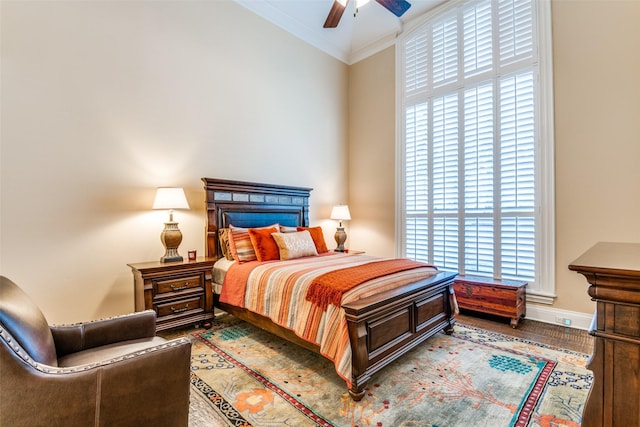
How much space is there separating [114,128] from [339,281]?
2.67m

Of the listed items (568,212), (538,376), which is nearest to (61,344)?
(538,376)

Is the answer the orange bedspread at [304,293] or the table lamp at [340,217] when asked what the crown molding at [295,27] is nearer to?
the table lamp at [340,217]

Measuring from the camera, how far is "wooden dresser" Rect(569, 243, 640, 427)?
0.81 m

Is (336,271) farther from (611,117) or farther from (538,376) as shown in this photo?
(611,117)

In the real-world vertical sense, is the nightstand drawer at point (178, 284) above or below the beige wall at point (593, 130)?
below

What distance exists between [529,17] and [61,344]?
5.16 metres

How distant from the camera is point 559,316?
326cm

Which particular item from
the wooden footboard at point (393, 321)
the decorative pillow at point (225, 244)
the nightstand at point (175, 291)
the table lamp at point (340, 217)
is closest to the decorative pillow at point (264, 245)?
the decorative pillow at point (225, 244)

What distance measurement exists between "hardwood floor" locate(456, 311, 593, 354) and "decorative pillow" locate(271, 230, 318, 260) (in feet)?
6.22

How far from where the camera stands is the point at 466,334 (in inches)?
119

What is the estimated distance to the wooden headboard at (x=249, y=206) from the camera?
3.59 metres

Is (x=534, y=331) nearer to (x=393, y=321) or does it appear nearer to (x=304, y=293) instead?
(x=393, y=321)

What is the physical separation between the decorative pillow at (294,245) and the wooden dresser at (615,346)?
2.68 meters

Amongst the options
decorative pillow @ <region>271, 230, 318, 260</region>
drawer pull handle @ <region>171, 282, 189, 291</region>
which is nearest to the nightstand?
drawer pull handle @ <region>171, 282, 189, 291</region>
